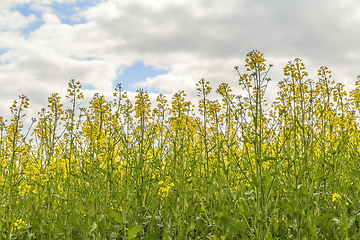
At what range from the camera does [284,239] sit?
4.04m

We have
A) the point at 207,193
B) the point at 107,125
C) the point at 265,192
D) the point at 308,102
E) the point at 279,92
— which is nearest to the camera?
the point at 265,192

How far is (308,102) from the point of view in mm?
4434

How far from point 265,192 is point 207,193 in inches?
40.4

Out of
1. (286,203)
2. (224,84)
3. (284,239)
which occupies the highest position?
(224,84)

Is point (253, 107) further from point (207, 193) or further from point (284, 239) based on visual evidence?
point (284, 239)

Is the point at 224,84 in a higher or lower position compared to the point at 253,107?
higher

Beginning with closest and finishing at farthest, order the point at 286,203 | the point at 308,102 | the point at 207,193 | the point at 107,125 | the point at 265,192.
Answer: the point at 265,192 → the point at 286,203 → the point at 207,193 → the point at 107,125 → the point at 308,102

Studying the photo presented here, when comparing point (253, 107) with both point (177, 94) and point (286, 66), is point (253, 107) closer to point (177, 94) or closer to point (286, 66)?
point (286, 66)

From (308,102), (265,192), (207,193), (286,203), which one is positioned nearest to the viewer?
(265,192)

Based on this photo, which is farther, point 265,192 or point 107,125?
point 107,125

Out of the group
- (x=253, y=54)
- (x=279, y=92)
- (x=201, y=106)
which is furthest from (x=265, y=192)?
(x=279, y=92)

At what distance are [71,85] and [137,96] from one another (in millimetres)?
963

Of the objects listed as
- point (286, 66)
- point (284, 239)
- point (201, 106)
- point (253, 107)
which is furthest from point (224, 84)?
point (284, 239)

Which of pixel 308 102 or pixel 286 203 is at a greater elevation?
pixel 308 102
